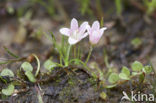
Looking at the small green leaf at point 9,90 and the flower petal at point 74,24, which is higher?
the flower petal at point 74,24

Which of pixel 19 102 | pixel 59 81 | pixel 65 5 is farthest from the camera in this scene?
pixel 65 5

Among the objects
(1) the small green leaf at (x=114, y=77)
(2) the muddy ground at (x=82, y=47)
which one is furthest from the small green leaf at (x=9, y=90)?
(1) the small green leaf at (x=114, y=77)

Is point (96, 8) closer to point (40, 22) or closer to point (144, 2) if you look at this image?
point (144, 2)

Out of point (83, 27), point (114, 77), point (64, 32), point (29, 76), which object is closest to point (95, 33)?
point (83, 27)

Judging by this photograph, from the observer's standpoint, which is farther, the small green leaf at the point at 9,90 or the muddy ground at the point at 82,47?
the muddy ground at the point at 82,47

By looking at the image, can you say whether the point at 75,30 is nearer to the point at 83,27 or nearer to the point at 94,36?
the point at 83,27

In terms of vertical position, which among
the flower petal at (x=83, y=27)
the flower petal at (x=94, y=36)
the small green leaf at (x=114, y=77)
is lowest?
the small green leaf at (x=114, y=77)

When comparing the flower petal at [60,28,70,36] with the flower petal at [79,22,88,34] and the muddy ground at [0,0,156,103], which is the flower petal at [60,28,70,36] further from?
the muddy ground at [0,0,156,103]

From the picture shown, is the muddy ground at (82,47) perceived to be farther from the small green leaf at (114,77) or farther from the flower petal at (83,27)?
the flower petal at (83,27)

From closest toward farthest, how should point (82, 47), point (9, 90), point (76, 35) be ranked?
point (9, 90) → point (76, 35) → point (82, 47)

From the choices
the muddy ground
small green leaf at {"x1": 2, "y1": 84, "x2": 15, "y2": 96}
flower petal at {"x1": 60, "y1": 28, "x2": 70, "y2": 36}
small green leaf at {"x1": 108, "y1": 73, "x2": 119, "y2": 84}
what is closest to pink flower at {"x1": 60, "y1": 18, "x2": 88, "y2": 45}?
flower petal at {"x1": 60, "y1": 28, "x2": 70, "y2": 36}

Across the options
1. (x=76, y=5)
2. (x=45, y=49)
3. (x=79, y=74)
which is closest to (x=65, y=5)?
(x=76, y=5)
